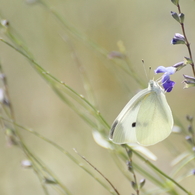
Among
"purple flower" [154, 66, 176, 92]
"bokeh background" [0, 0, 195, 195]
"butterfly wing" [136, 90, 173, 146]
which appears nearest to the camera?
"purple flower" [154, 66, 176, 92]

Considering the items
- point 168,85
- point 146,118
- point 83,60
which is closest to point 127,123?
point 146,118

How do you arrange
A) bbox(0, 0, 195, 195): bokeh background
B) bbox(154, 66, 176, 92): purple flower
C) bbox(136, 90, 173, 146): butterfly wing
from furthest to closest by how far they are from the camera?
bbox(0, 0, 195, 195): bokeh background < bbox(136, 90, 173, 146): butterfly wing < bbox(154, 66, 176, 92): purple flower

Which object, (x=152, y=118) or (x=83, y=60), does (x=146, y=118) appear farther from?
(x=83, y=60)

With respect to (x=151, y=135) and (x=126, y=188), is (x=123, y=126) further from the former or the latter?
(x=126, y=188)

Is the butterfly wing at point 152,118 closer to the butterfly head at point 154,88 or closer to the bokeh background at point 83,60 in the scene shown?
the butterfly head at point 154,88

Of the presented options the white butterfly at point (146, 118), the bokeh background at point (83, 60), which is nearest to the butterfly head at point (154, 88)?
the white butterfly at point (146, 118)

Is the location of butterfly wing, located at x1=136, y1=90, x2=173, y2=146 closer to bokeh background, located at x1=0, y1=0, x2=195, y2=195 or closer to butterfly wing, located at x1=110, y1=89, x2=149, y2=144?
butterfly wing, located at x1=110, y1=89, x2=149, y2=144

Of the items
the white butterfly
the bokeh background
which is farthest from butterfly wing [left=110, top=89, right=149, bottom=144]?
the bokeh background
